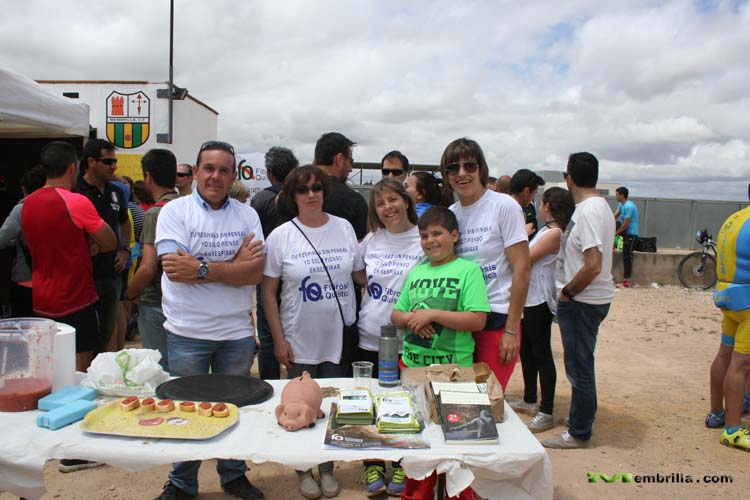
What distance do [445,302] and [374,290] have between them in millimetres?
506

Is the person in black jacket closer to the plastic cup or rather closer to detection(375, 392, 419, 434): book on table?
the plastic cup

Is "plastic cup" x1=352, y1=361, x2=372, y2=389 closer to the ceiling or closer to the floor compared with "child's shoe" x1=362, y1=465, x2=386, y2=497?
closer to the ceiling

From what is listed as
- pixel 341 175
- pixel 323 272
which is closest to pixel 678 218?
pixel 341 175

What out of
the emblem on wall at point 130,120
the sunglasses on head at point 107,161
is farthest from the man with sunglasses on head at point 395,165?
the emblem on wall at point 130,120

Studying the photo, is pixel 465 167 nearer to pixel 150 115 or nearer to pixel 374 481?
pixel 374 481

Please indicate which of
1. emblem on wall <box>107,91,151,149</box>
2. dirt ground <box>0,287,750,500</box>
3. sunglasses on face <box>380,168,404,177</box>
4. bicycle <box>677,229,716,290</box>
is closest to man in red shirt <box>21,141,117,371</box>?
dirt ground <box>0,287,750,500</box>

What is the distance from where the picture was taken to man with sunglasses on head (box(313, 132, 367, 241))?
11.1 feet

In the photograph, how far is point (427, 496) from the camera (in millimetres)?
2242

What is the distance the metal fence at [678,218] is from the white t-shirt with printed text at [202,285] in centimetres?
1690

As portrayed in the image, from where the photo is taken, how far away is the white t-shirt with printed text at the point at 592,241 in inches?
136

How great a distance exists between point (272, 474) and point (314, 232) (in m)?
1.65

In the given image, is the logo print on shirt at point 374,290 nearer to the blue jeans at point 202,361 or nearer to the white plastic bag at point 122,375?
the blue jeans at point 202,361

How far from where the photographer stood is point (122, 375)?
218 cm

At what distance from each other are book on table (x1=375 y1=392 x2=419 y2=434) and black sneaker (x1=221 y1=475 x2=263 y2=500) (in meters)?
1.34
